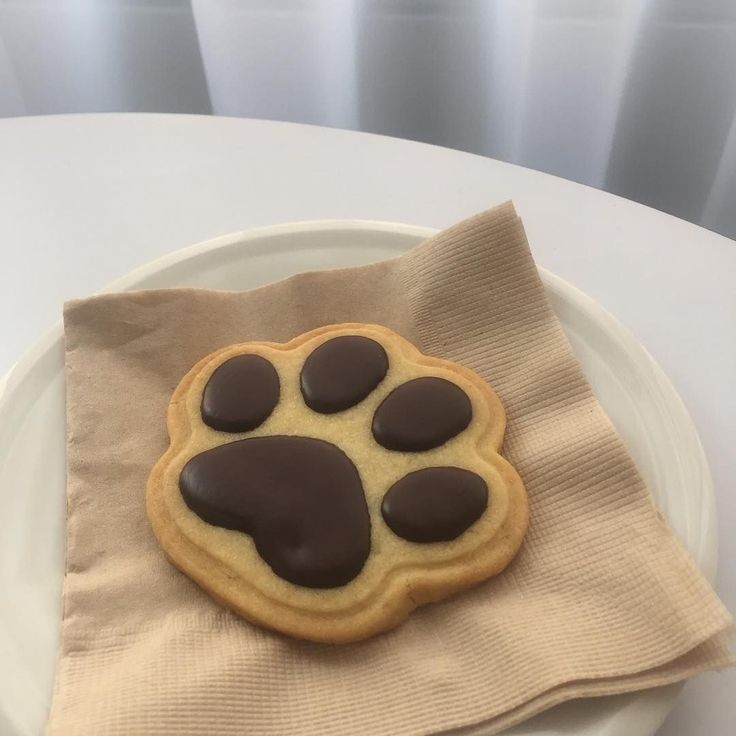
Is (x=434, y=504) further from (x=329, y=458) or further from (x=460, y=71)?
(x=460, y=71)

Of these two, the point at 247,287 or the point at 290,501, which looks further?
the point at 247,287

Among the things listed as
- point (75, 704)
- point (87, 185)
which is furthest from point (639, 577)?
point (87, 185)

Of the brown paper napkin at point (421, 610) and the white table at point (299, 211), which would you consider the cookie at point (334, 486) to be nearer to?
the brown paper napkin at point (421, 610)

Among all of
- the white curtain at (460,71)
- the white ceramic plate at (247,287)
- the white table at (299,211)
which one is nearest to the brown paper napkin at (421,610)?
the white ceramic plate at (247,287)

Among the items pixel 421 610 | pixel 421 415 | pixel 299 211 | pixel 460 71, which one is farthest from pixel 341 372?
pixel 460 71

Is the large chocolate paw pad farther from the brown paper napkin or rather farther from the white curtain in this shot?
the white curtain

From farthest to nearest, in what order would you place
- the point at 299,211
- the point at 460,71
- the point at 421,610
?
the point at 460,71, the point at 299,211, the point at 421,610

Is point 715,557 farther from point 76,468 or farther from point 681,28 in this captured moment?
point 681,28

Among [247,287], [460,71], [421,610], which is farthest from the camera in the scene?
[460,71]
